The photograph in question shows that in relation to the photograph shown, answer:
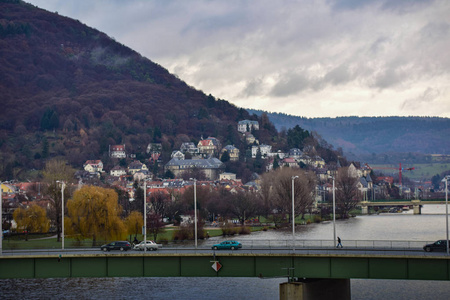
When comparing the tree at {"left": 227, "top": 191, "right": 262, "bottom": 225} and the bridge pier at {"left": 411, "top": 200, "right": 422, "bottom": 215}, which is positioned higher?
the tree at {"left": 227, "top": 191, "right": 262, "bottom": 225}

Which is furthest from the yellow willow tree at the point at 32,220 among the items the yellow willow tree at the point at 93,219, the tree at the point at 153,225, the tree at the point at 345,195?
the tree at the point at 345,195

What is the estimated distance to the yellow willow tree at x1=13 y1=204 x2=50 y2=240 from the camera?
90938 mm

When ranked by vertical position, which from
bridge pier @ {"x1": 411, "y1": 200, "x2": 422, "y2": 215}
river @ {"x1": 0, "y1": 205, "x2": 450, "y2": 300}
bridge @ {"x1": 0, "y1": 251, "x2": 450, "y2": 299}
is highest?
bridge @ {"x1": 0, "y1": 251, "x2": 450, "y2": 299}

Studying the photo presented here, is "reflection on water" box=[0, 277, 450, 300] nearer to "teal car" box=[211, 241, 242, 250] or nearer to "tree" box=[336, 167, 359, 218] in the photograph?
"teal car" box=[211, 241, 242, 250]

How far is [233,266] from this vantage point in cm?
4284

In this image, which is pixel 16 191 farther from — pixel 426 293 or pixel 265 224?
pixel 426 293

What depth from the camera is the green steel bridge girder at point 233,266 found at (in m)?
40.6

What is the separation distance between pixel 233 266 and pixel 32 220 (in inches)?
2105

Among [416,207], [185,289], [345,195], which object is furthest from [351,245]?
[416,207]

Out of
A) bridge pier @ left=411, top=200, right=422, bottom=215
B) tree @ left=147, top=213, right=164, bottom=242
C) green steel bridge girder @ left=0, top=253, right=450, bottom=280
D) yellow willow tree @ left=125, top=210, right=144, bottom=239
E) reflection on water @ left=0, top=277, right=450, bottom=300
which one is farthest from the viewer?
bridge pier @ left=411, top=200, right=422, bottom=215

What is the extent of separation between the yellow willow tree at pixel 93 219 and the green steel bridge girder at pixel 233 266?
3214 centimetres

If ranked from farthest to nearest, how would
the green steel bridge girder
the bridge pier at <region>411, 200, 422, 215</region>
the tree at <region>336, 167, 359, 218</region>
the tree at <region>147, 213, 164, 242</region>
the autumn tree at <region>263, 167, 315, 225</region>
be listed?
the bridge pier at <region>411, 200, 422, 215</region> → the tree at <region>336, 167, 359, 218</region> → the autumn tree at <region>263, 167, 315, 225</region> → the tree at <region>147, 213, 164, 242</region> → the green steel bridge girder

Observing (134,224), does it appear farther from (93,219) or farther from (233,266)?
(233,266)

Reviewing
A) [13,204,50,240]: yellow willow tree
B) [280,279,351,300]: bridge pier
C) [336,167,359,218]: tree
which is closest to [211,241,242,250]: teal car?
[280,279,351,300]: bridge pier
